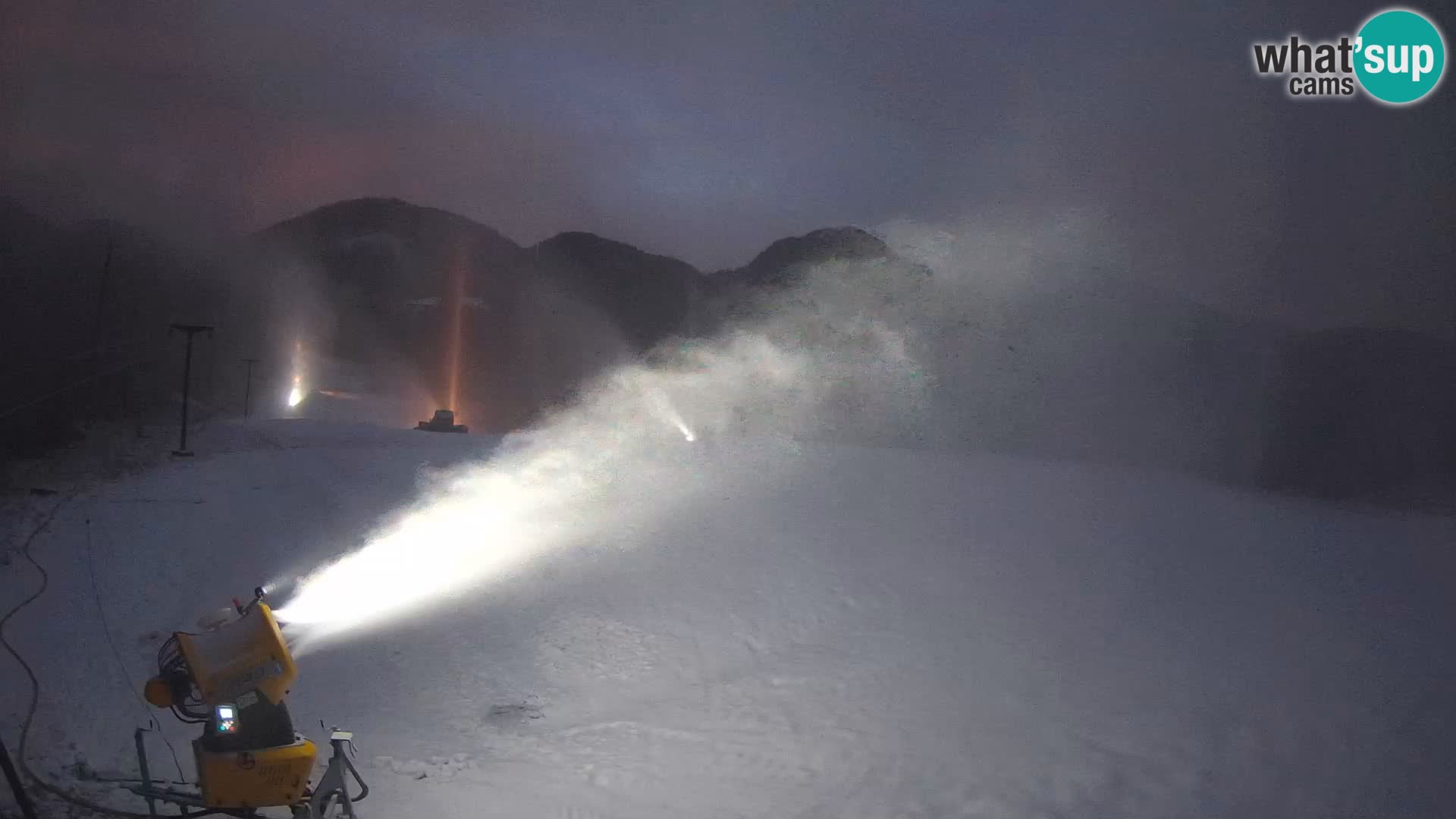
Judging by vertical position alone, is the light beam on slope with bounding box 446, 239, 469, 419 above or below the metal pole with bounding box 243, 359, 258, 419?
above

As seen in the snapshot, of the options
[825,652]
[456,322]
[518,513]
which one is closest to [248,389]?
[518,513]

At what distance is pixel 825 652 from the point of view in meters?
8.75

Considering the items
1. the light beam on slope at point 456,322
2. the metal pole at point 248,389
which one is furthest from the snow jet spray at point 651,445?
the light beam on slope at point 456,322

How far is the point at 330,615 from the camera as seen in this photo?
812cm

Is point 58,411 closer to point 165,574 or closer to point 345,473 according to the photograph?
point 345,473

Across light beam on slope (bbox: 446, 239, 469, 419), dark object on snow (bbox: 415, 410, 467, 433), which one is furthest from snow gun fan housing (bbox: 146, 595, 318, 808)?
light beam on slope (bbox: 446, 239, 469, 419)

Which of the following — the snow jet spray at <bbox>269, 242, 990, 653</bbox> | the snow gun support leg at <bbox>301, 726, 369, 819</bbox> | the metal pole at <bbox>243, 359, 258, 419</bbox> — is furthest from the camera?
the metal pole at <bbox>243, 359, 258, 419</bbox>

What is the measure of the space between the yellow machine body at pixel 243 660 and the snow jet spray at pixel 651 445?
1.53 m

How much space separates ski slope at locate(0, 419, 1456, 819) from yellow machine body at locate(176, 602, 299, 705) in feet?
5.18

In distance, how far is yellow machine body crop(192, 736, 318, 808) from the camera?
4.20 meters

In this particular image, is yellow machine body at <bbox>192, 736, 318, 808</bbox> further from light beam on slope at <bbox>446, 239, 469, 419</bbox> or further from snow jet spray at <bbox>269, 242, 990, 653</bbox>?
Answer: light beam on slope at <bbox>446, 239, 469, 419</bbox>

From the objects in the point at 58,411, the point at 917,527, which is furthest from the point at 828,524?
the point at 58,411

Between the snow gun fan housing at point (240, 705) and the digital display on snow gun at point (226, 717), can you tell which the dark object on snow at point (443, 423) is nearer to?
the snow gun fan housing at point (240, 705)

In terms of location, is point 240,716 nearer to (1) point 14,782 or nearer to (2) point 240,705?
(2) point 240,705
